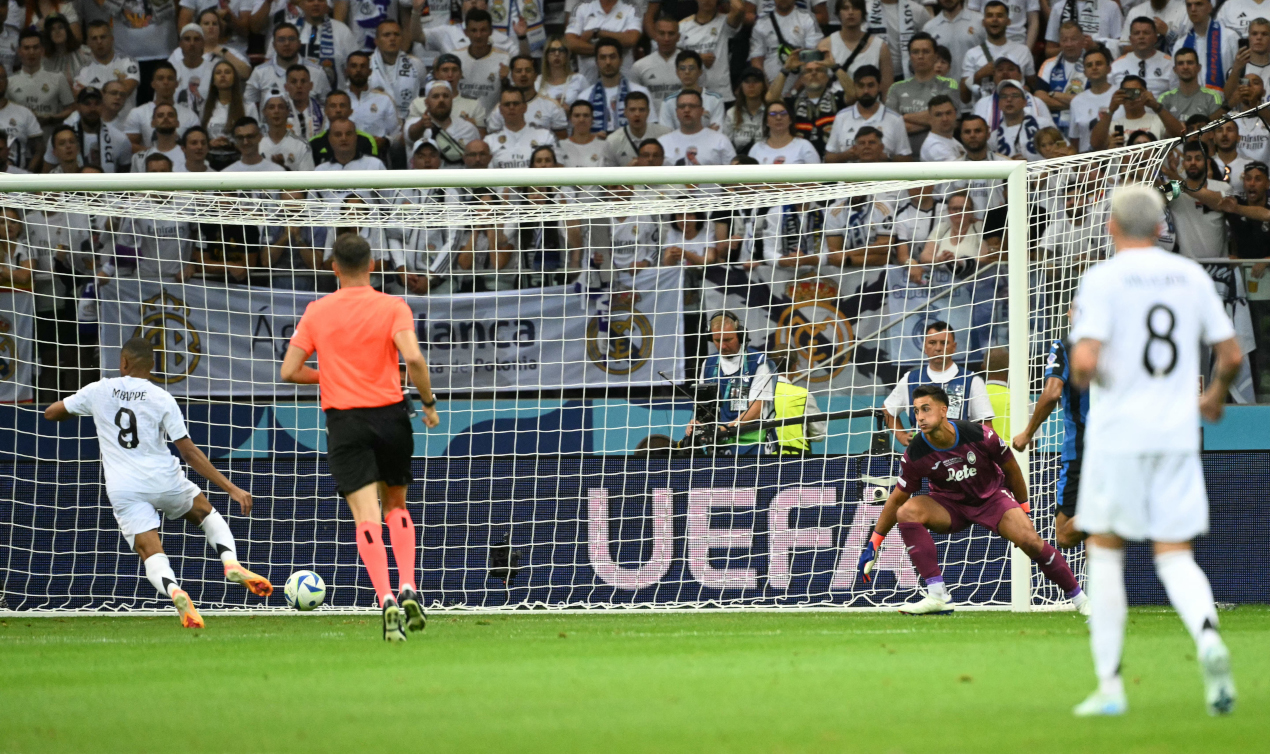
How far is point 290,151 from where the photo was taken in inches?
580

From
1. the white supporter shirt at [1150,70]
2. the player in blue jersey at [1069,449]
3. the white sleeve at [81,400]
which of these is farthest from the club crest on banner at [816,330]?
the white sleeve at [81,400]

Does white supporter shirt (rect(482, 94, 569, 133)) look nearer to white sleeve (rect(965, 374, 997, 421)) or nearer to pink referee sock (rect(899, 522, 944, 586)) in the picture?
white sleeve (rect(965, 374, 997, 421))

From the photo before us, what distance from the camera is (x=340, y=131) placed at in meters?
14.3

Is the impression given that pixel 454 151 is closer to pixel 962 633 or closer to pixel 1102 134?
pixel 1102 134

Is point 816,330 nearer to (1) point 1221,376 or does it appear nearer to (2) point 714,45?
(2) point 714,45

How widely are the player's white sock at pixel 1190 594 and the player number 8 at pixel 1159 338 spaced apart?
0.61m

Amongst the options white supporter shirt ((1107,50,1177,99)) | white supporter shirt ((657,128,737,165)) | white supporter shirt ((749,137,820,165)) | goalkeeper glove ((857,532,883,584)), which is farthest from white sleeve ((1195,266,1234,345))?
white supporter shirt ((1107,50,1177,99))

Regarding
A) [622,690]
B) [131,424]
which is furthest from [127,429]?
[622,690]

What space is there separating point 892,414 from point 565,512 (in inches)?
106

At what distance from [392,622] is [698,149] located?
7985 millimetres

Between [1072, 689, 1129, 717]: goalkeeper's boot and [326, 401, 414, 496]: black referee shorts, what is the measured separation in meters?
4.09

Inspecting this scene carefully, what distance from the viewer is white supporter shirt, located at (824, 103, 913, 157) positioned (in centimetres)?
1418

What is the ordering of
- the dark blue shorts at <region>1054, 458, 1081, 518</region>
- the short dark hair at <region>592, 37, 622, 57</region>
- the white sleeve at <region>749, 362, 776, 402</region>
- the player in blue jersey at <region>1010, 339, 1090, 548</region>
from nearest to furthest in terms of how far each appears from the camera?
the player in blue jersey at <region>1010, 339, 1090, 548</region>, the dark blue shorts at <region>1054, 458, 1081, 518</region>, the white sleeve at <region>749, 362, 776, 402</region>, the short dark hair at <region>592, 37, 622, 57</region>

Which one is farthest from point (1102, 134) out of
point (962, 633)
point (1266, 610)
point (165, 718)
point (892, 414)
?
point (165, 718)
